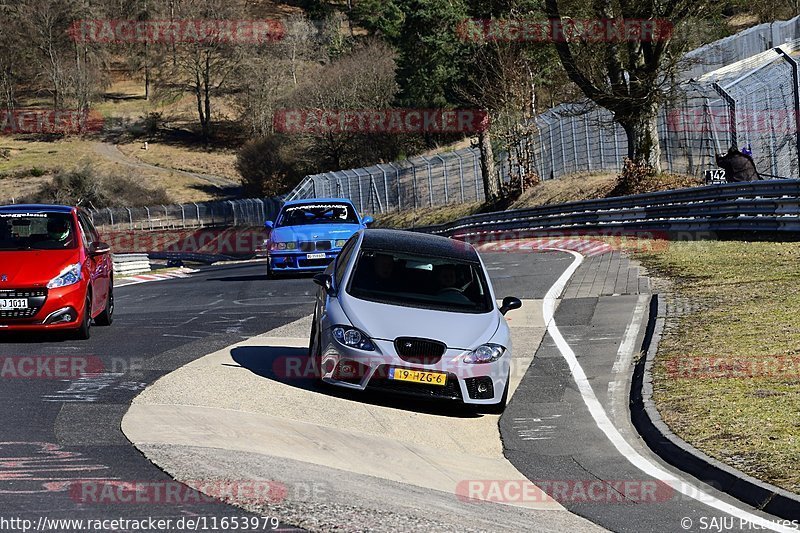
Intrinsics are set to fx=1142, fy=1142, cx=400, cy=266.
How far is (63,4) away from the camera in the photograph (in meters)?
Result: 107

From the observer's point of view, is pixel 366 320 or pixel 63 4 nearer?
pixel 366 320

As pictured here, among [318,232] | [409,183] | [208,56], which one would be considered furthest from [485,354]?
[208,56]

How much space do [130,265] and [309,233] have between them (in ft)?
51.6

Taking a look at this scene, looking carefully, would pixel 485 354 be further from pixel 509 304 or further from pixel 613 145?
pixel 613 145

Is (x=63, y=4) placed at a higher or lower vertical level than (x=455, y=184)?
higher

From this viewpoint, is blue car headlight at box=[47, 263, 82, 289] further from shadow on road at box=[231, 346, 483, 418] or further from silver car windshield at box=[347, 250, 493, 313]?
silver car windshield at box=[347, 250, 493, 313]

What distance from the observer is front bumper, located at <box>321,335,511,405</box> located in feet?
33.6

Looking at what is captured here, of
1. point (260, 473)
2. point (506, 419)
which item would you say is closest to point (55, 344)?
point (506, 419)

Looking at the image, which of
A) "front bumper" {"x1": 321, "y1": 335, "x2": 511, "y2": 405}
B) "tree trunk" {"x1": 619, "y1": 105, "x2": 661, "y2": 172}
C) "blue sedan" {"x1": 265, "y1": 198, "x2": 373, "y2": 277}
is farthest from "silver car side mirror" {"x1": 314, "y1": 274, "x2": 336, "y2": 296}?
"tree trunk" {"x1": 619, "y1": 105, "x2": 661, "y2": 172}

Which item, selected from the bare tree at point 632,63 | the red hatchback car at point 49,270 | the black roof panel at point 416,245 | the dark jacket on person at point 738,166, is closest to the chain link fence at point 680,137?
the bare tree at point 632,63

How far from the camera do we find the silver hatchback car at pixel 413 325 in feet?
33.7

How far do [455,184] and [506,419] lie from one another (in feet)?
148

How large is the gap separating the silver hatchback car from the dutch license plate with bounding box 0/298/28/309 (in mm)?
3602

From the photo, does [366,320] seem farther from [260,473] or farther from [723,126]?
[723,126]
